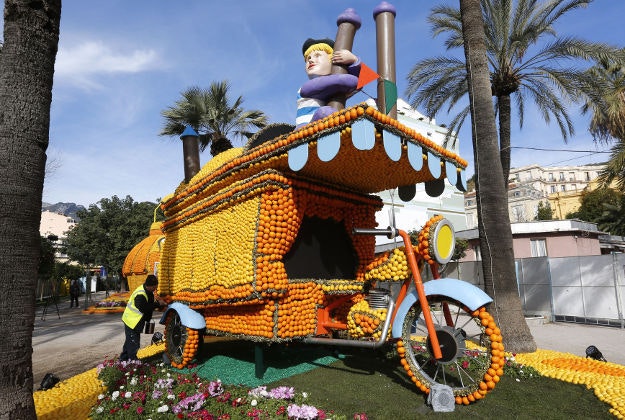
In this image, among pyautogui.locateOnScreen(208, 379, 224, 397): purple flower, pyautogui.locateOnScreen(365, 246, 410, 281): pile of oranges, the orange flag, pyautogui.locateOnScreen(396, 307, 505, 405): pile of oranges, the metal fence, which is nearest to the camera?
pyautogui.locateOnScreen(396, 307, 505, 405): pile of oranges

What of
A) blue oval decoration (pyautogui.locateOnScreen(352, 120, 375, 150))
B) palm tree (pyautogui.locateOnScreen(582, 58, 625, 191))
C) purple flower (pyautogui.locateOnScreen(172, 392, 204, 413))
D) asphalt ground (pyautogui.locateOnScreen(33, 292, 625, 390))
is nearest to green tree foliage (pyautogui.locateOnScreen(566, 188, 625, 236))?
palm tree (pyautogui.locateOnScreen(582, 58, 625, 191))

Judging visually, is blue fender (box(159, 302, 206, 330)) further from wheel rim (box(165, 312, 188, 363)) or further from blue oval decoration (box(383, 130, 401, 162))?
blue oval decoration (box(383, 130, 401, 162))

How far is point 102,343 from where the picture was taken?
10.8 metres

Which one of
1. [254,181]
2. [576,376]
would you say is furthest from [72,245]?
[576,376]

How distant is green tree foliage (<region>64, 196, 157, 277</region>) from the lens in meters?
36.3

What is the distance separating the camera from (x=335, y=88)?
18.4ft

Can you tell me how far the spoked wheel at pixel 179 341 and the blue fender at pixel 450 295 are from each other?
10.7 ft

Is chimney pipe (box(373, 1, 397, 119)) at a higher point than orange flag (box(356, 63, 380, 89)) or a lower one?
higher

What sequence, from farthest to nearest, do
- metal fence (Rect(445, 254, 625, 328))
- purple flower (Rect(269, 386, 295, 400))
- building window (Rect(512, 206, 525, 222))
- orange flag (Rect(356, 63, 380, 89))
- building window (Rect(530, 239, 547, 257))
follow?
1. building window (Rect(512, 206, 525, 222))
2. building window (Rect(530, 239, 547, 257))
3. metal fence (Rect(445, 254, 625, 328))
4. orange flag (Rect(356, 63, 380, 89))
5. purple flower (Rect(269, 386, 295, 400))

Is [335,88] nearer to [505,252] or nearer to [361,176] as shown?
[361,176]

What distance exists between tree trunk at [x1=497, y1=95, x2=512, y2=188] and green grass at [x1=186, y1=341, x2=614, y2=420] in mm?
6015

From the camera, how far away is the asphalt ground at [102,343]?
809 cm

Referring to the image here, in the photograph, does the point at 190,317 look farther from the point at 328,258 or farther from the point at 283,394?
the point at 283,394

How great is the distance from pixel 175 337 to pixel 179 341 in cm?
12
